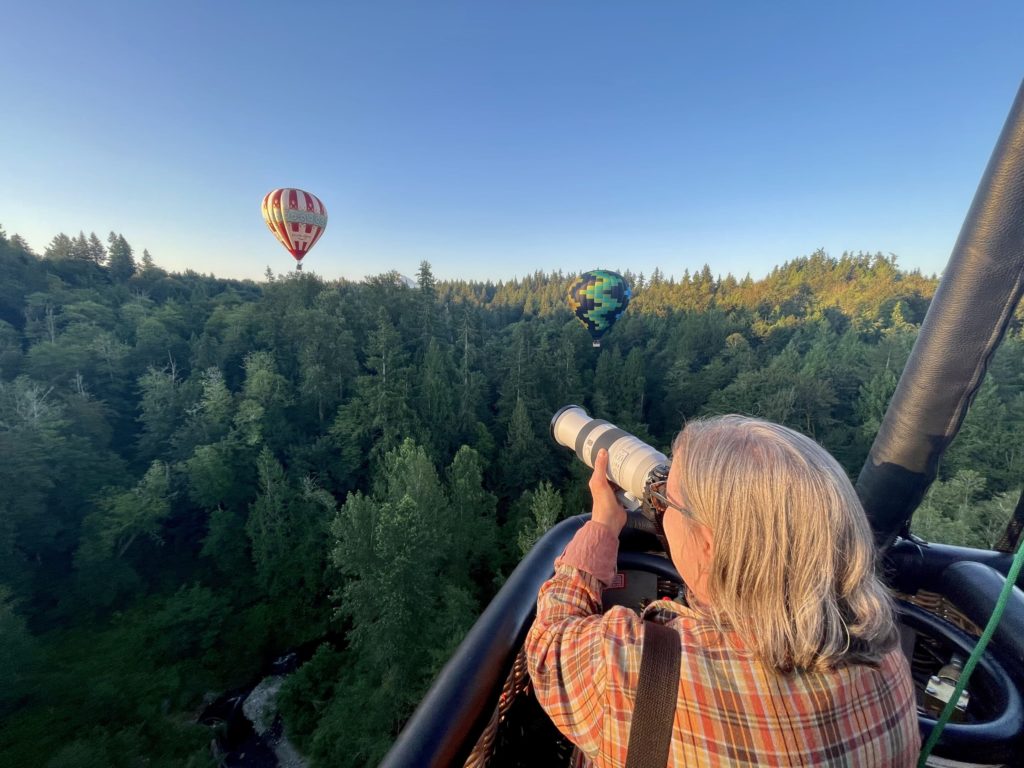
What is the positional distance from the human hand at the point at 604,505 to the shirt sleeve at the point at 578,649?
0.12 meters

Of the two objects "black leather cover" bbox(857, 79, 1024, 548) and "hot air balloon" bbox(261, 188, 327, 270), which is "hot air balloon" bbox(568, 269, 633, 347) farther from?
"black leather cover" bbox(857, 79, 1024, 548)

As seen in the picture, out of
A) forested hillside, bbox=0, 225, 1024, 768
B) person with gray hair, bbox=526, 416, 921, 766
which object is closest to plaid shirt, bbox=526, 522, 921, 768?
person with gray hair, bbox=526, 416, 921, 766

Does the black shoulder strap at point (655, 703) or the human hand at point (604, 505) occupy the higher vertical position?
the human hand at point (604, 505)

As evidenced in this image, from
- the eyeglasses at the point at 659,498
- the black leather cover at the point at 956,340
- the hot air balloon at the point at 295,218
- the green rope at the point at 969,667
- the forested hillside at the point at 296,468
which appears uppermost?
the hot air balloon at the point at 295,218

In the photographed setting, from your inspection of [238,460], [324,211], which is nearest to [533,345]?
[324,211]

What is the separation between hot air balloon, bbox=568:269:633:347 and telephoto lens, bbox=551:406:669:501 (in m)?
14.6

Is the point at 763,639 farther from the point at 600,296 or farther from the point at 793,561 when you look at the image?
the point at 600,296

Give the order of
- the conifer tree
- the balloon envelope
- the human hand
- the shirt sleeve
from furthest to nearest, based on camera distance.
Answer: the conifer tree, the balloon envelope, the human hand, the shirt sleeve

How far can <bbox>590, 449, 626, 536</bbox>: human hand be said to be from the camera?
1.09 meters

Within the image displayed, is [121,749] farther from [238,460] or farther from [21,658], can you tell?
[238,460]

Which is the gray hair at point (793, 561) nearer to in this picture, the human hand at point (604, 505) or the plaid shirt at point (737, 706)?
the plaid shirt at point (737, 706)

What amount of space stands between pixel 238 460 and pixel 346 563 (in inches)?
425

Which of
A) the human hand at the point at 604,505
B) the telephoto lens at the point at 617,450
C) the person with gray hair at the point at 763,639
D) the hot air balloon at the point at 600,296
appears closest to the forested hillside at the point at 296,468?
the hot air balloon at the point at 600,296

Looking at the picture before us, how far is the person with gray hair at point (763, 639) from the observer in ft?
2.02
